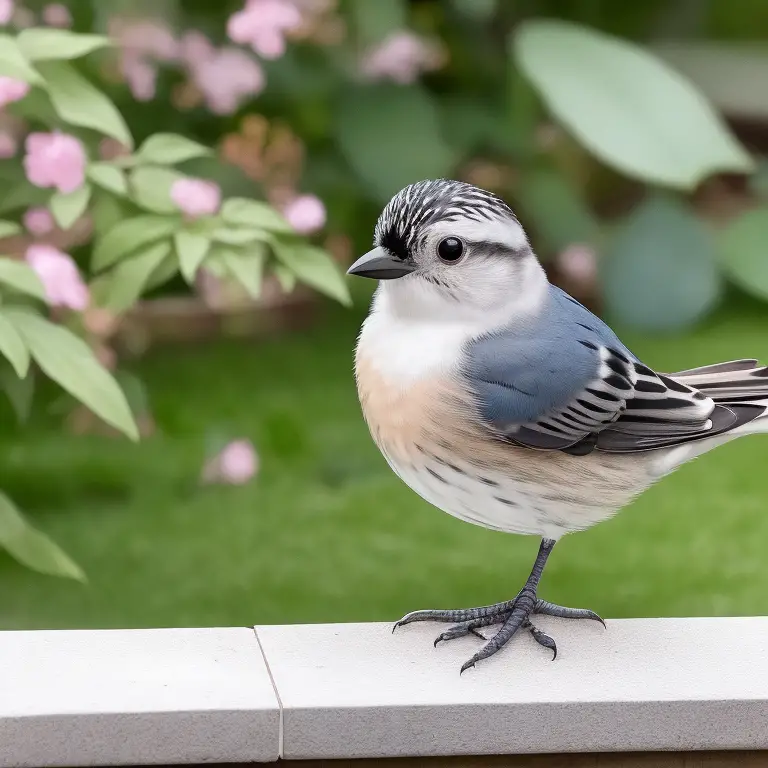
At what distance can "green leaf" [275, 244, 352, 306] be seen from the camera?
111 inches

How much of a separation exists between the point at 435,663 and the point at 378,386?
40 centimetres

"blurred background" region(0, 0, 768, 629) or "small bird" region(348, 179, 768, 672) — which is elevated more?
"small bird" region(348, 179, 768, 672)

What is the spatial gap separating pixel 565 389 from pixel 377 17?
8.48 feet

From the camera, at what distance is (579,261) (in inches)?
202

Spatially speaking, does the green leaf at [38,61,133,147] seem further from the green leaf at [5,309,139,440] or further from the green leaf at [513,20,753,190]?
the green leaf at [513,20,753,190]

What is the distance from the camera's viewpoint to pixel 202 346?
16.1ft

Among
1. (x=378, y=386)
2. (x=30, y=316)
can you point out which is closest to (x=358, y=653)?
(x=378, y=386)

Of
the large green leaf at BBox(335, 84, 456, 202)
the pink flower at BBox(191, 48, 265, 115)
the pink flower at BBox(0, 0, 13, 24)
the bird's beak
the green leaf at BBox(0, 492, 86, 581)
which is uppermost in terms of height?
the bird's beak

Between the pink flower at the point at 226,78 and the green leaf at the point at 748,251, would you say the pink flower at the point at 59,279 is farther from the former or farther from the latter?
the green leaf at the point at 748,251

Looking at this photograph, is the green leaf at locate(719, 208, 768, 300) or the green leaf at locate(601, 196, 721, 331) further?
the green leaf at locate(719, 208, 768, 300)

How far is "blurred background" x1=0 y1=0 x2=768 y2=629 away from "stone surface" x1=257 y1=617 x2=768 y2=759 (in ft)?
3.38

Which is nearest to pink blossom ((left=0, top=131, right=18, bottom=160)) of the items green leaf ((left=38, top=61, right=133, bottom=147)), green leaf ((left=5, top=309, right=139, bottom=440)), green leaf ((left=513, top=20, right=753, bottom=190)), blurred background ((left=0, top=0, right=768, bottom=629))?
blurred background ((left=0, top=0, right=768, bottom=629))

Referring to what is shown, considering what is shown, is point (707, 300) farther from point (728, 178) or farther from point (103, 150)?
point (103, 150)

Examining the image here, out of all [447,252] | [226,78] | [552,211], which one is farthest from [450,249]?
[552,211]
